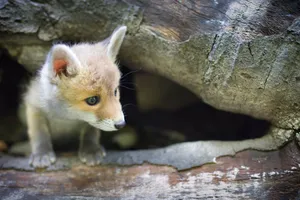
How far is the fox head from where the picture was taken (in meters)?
2.06

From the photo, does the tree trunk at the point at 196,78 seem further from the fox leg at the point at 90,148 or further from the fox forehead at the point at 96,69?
→ the fox forehead at the point at 96,69

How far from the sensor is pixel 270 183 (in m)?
2.11

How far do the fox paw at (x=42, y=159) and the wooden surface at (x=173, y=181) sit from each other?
6 cm

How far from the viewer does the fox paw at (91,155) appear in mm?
2391

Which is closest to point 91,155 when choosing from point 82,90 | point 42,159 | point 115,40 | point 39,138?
point 42,159

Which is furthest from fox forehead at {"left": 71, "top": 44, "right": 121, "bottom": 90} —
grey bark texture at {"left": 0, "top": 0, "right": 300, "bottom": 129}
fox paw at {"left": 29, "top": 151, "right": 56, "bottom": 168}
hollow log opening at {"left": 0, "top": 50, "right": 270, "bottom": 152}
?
fox paw at {"left": 29, "top": 151, "right": 56, "bottom": 168}

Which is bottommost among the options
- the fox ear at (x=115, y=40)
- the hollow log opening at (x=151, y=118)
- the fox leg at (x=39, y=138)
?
the fox leg at (x=39, y=138)

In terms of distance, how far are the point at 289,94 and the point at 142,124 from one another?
1731 mm

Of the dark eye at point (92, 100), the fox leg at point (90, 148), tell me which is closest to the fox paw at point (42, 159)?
the fox leg at point (90, 148)

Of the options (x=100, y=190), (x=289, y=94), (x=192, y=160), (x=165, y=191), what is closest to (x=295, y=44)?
(x=289, y=94)

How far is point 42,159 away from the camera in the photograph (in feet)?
7.87

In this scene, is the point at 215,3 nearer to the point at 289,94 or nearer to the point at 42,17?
the point at 289,94

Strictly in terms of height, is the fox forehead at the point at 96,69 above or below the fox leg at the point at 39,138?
above

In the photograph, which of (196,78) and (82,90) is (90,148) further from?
(196,78)
